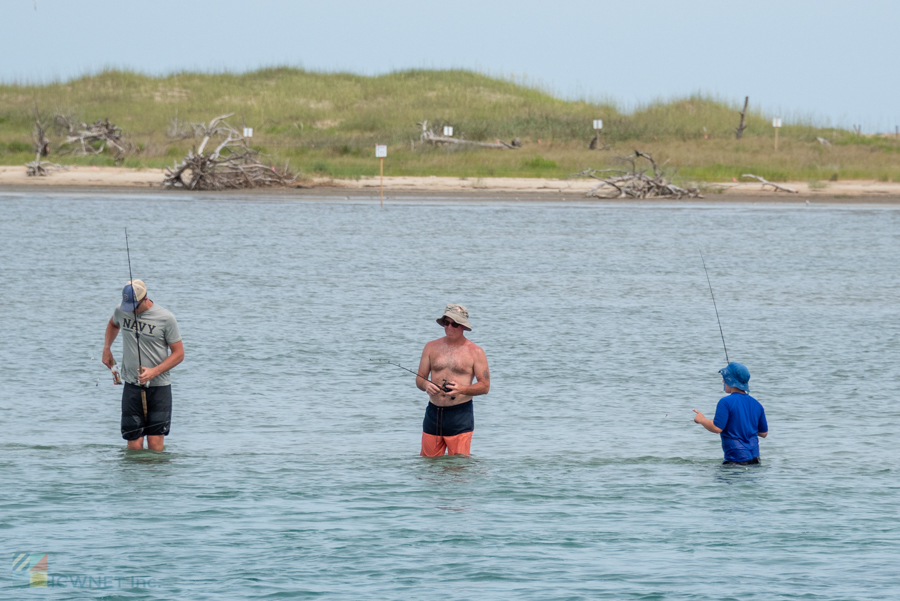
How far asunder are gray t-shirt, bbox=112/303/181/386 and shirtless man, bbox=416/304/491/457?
213 cm

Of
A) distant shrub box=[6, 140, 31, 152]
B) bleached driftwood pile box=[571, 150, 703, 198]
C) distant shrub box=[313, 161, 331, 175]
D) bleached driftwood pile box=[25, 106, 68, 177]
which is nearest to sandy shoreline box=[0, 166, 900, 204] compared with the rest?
bleached driftwood pile box=[25, 106, 68, 177]

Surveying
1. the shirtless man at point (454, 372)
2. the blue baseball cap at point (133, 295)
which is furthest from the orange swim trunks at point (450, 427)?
the blue baseball cap at point (133, 295)

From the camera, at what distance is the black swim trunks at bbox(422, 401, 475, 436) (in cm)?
955

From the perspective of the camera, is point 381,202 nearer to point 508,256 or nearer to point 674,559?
point 508,256

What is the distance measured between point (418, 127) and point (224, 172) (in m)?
14.4

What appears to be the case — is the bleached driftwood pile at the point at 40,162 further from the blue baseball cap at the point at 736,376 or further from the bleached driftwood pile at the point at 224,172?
the blue baseball cap at the point at 736,376

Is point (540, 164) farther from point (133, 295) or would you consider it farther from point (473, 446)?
point (133, 295)

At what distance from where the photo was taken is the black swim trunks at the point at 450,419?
9.55 m

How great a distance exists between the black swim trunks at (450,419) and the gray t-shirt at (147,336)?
85.9 inches

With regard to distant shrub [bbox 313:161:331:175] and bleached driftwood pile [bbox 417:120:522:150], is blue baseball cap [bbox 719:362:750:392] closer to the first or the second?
distant shrub [bbox 313:161:331:175]

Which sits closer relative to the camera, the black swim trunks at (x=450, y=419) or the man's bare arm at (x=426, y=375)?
the man's bare arm at (x=426, y=375)

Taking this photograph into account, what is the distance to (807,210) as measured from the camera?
42.7 metres

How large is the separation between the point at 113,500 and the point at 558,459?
4042mm

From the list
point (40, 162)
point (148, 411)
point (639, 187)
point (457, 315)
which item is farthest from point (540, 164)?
point (457, 315)
